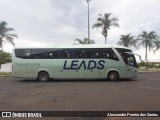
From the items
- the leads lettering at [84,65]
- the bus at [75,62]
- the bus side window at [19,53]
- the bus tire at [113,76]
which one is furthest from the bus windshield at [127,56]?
the bus side window at [19,53]

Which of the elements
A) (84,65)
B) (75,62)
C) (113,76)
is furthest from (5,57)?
(113,76)

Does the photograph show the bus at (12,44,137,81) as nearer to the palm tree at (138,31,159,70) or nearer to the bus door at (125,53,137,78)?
the bus door at (125,53,137,78)

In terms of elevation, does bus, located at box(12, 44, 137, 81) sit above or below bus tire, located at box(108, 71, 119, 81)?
above

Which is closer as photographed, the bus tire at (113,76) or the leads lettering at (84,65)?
the leads lettering at (84,65)

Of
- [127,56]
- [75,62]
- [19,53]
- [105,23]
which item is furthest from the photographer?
[105,23]

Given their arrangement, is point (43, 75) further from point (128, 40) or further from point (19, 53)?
point (128, 40)

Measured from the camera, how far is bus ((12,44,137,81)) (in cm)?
2664

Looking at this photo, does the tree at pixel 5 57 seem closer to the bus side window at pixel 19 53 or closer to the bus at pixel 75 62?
the bus side window at pixel 19 53

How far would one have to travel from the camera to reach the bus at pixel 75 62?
2664cm

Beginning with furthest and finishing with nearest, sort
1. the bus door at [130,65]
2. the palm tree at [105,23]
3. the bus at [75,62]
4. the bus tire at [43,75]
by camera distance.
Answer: the palm tree at [105,23], the bus tire at [43,75], the bus door at [130,65], the bus at [75,62]

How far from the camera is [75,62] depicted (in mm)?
26984

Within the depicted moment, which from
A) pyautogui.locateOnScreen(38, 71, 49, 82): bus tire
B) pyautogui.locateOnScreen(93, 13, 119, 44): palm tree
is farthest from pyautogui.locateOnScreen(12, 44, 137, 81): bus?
pyautogui.locateOnScreen(93, 13, 119, 44): palm tree

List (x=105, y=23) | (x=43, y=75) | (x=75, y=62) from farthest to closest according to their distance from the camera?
(x=105, y=23) < (x=43, y=75) < (x=75, y=62)

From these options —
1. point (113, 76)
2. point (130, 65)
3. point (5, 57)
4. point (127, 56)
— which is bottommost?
point (113, 76)
